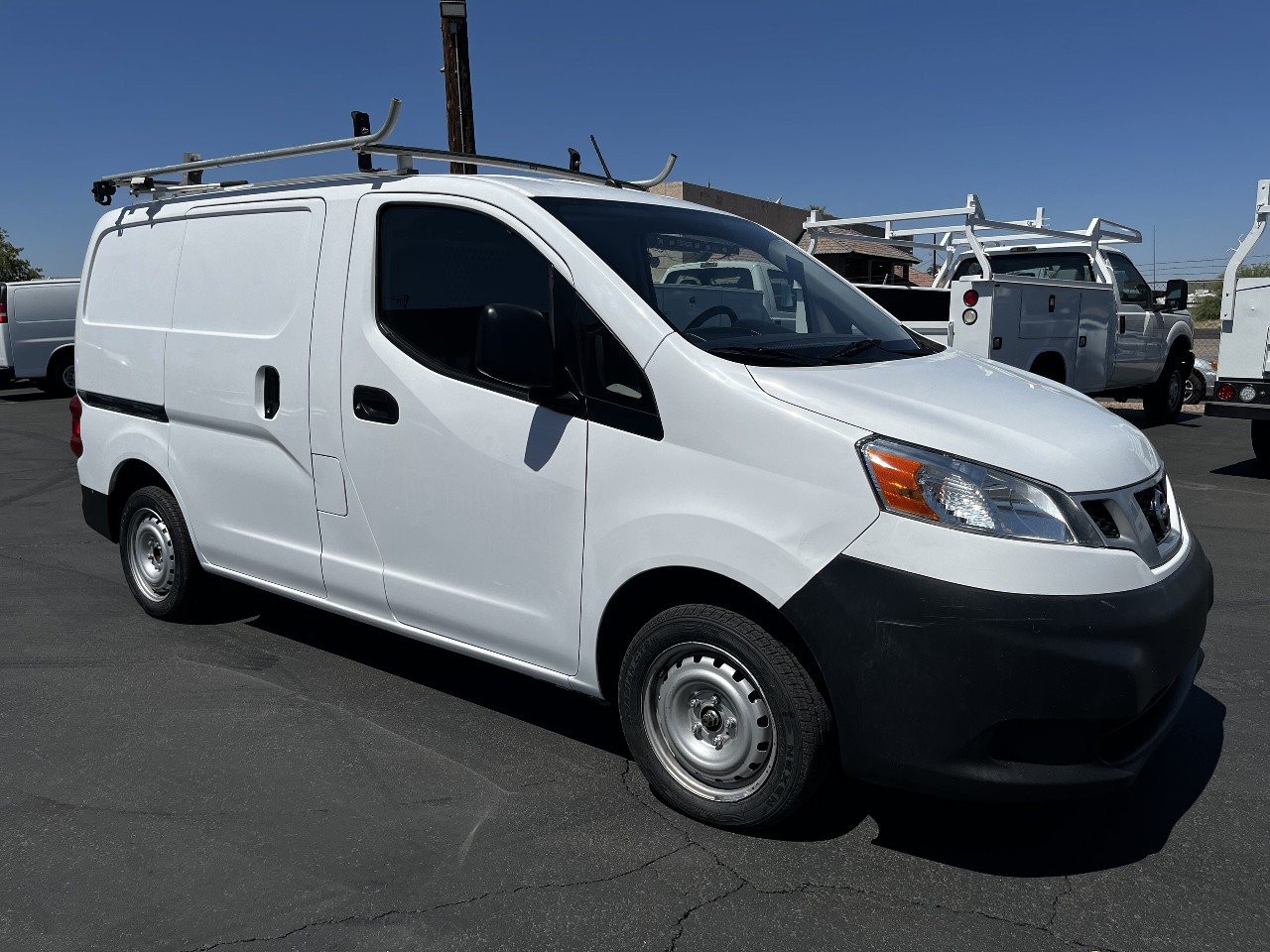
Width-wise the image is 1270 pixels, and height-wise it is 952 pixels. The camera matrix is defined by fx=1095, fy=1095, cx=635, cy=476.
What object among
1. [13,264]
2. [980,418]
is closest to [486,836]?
[980,418]

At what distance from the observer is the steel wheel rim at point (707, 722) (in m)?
3.15

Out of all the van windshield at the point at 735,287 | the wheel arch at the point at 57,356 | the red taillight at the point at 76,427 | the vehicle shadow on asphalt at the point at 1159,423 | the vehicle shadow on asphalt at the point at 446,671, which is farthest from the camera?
the wheel arch at the point at 57,356

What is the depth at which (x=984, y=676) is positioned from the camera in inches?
109

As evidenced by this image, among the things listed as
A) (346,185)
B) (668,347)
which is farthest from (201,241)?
(668,347)

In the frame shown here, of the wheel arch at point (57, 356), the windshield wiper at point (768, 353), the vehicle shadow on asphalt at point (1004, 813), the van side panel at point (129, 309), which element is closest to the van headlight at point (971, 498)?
the windshield wiper at point (768, 353)

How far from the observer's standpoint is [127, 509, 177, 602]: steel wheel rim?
17.2 ft

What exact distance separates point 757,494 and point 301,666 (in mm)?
2657

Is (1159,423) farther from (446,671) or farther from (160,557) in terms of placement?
(160,557)

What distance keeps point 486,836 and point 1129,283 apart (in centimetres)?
1211

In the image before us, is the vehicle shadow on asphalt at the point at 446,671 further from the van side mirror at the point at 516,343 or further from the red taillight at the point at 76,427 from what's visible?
the van side mirror at the point at 516,343

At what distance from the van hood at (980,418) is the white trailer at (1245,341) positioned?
6576 mm

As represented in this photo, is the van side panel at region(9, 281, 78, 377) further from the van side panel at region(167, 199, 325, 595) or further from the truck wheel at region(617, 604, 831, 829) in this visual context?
the truck wheel at region(617, 604, 831, 829)

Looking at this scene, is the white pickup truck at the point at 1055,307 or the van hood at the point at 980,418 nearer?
the van hood at the point at 980,418

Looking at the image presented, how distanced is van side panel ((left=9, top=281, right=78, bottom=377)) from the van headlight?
1915 cm
